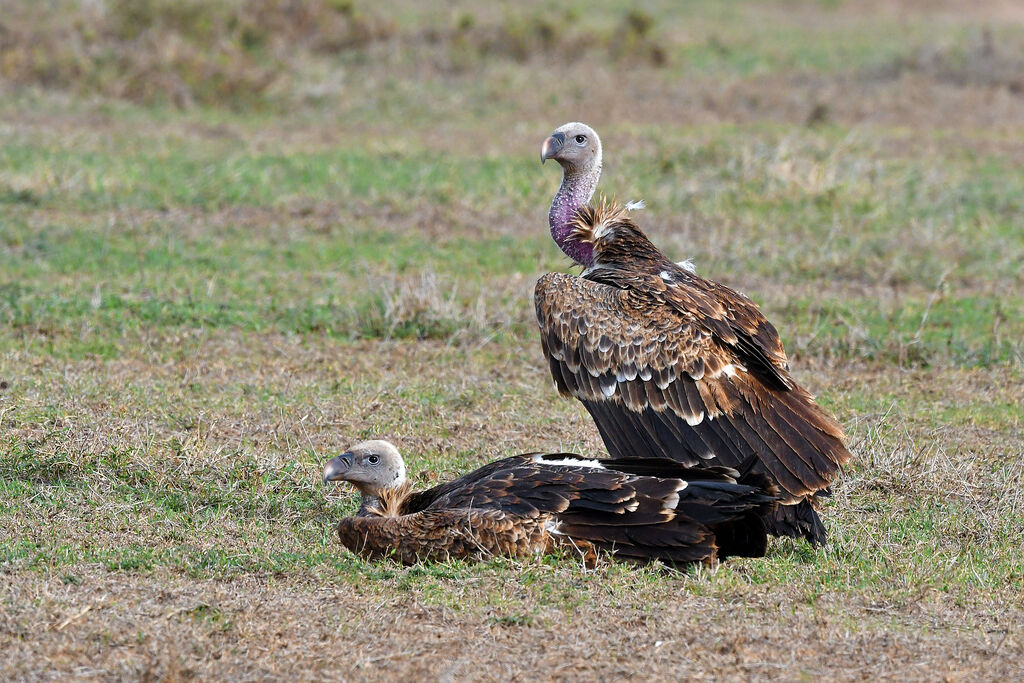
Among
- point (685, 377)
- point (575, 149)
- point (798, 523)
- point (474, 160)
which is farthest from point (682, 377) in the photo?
point (474, 160)

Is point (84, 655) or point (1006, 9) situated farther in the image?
point (1006, 9)

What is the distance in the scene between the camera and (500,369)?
8578 mm

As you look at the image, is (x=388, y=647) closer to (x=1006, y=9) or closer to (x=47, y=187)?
(x=47, y=187)

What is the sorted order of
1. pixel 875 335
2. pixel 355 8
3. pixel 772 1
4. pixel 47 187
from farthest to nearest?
pixel 772 1, pixel 355 8, pixel 47 187, pixel 875 335

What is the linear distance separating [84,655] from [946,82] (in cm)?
1880

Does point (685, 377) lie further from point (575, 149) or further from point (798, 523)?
point (575, 149)

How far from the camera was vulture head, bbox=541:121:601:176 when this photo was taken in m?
7.49

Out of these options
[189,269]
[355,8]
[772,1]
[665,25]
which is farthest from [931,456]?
[772,1]

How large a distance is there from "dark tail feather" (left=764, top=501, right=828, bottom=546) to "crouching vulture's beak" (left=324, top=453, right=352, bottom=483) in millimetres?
1673

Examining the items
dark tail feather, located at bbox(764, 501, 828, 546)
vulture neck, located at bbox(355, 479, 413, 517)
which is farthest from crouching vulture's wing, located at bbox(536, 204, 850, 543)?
vulture neck, located at bbox(355, 479, 413, 517)

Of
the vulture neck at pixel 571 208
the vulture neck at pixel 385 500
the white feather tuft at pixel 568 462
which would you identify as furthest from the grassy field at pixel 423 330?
the vulture neck at pixel 571 208

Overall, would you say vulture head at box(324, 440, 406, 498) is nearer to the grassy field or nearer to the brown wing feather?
the grassy field

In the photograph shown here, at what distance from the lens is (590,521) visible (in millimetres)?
5352

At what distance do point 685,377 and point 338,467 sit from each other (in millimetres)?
1488
